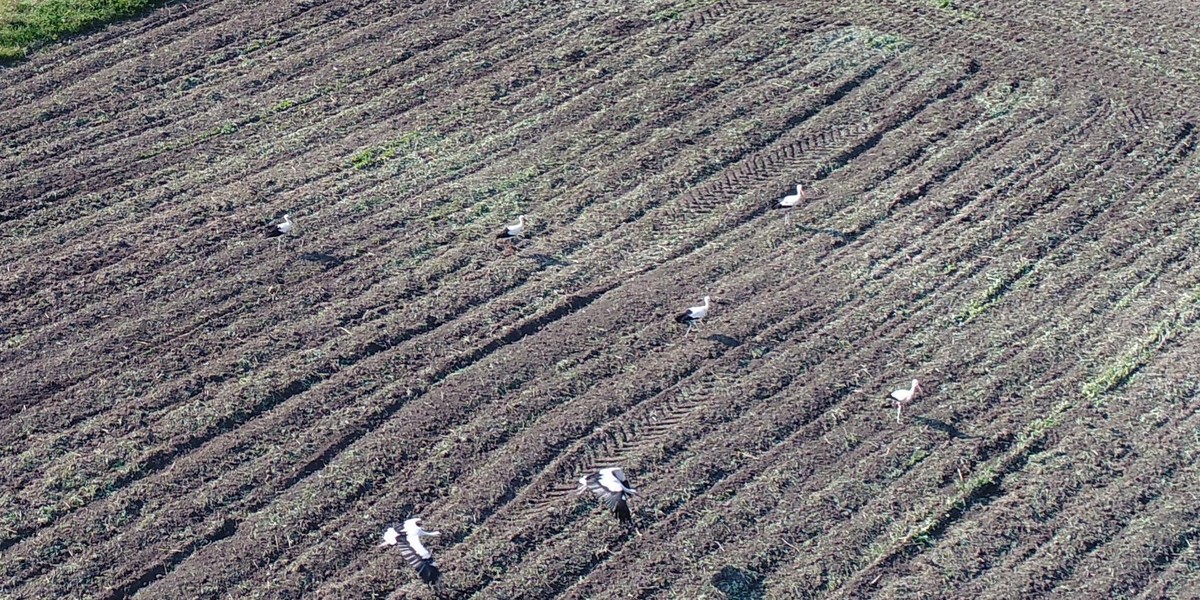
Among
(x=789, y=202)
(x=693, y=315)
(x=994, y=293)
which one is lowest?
(x=994, y=293)

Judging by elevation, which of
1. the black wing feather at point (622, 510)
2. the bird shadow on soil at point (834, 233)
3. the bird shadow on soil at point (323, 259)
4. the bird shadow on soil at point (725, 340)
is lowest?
the black wing feather at point (622, 510)

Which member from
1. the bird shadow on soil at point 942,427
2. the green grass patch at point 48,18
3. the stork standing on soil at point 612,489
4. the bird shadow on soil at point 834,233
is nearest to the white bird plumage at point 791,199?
the bird shadow on soil at point 834,233

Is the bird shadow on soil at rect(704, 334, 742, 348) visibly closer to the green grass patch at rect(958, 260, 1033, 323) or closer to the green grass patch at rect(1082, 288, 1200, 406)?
the green grass patch at rect(958, 260, 1033, 323)

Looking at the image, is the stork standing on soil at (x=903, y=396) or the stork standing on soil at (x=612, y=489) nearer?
the stork standing on soil at (x=612, y=489)

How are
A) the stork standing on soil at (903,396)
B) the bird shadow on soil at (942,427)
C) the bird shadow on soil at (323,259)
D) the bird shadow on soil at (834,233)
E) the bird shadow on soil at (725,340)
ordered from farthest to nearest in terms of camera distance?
the bird shadow on soil at (834,233), the bird shadow on soil at (323,259), the bird shadow on soil at (725,340), the stork standing on soil at (903,396), the bird shadow on soil at (942,427)

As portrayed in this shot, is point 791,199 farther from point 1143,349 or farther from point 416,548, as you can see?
point 416,548

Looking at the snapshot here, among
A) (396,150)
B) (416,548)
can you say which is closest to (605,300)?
(416,548)

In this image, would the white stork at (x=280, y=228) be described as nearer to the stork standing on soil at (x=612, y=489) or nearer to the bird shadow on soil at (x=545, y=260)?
the bird shadow on soil at (x=545, y=260)
